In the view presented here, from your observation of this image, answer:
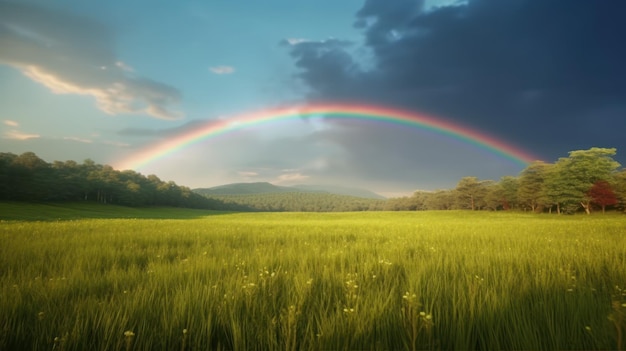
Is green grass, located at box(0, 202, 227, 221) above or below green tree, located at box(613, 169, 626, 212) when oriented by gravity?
below

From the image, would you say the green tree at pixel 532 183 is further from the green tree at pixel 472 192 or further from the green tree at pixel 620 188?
the green tree at pixel 472 192

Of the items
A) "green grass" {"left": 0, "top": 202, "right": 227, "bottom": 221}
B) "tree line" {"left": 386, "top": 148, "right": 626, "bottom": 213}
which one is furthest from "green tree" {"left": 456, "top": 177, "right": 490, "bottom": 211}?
"green grass" {"left": 0, "top": 202, "right": 227, "bottom": 221}

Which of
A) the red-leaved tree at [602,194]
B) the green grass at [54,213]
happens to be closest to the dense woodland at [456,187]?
the red-leaved tree at [602,194]

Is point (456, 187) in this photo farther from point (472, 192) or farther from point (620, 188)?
point (620, 188)

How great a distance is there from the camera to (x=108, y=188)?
88.0m

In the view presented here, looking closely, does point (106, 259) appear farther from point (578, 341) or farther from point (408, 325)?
point (578, 341)

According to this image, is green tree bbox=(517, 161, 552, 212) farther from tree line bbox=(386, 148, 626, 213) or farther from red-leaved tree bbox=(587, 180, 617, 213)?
red-leaved tree bbox=(587, 180, 617, 213)

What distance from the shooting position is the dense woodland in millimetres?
50125

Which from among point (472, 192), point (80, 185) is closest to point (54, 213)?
point (80, 185)

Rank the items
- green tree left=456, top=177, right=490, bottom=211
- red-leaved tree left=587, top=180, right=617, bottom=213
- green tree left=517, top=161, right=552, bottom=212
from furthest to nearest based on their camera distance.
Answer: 1. green tree left=456, top=177, right=490, bottom=211
2. green tree left=517, top=161, right=552, bottom=212
3. red-leaved tree left=587, top=180, right=617, bottom=213

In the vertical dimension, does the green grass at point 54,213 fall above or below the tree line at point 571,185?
below

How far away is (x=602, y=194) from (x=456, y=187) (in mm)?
43641

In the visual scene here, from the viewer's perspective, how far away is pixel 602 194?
4731 cm

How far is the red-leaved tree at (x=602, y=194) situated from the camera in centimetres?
4681
